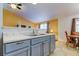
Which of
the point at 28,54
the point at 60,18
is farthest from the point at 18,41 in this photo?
the point at 60,18

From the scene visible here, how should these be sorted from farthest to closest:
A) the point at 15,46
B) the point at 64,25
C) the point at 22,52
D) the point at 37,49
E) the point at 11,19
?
the point at 64,25
the point at 37,49
the point at 11,19
the point at 22,52
the point at 15,46

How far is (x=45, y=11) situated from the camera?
6.82 feet

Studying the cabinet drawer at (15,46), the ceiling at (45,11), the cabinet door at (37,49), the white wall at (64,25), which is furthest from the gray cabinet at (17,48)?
the white wall at (64,25)

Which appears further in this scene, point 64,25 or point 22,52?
point 64,25

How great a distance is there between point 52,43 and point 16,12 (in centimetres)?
151

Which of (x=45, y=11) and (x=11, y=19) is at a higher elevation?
(x=45, y=11)

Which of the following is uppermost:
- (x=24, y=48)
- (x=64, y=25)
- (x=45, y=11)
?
(x=45, y=11)

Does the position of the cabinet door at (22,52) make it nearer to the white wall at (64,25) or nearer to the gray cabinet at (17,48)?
the gray cabinet at (17,48)

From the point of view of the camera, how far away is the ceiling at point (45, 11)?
190cm

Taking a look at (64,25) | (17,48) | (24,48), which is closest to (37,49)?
(24,48)

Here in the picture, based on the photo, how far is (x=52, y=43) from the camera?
286cm

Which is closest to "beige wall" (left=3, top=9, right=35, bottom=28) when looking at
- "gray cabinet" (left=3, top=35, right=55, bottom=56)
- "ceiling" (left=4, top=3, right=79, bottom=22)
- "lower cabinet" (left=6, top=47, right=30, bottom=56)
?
"ceiling" (left=4, top=3, right=79, bottom=22)

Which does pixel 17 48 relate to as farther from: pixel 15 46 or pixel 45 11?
pixel 45 11

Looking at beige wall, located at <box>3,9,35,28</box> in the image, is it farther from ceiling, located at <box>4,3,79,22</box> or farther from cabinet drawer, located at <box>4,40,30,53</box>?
cabinet drawer, located at <box>4,40,30,53</box>
